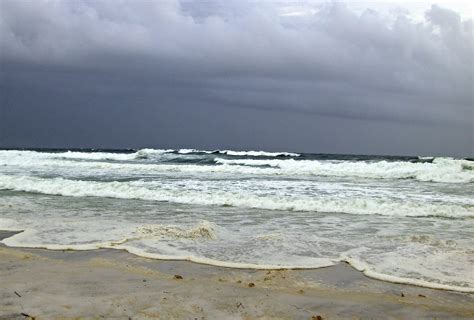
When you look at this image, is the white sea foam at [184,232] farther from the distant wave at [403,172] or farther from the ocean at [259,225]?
the distant wave at [403,172]

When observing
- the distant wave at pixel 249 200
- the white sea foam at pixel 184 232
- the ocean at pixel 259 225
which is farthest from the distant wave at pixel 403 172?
the white sea foam at pixel 184 232

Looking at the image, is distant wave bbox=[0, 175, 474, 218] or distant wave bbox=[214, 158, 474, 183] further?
distant wave bbox=[214, 158, 474, 183]

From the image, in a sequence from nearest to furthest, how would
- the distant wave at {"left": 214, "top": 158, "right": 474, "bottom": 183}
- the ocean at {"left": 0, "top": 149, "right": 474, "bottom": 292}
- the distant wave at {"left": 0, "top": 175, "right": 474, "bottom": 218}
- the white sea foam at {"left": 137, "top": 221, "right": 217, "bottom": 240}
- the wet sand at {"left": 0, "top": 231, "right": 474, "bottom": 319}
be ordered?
the wet sand at {"left": 0, "top": 231, "right": 474, "bottom": 319}
the ocean at {"left": 0, "top": 149, "right": 474, "bottom": 292}
the white sea foam at {"left": 137, "top": 221, "right": 217, "bottom": 240}
the distant wave at {"left": 0, "top": 175, "right": 474, "bottom": 218}
the distant wave at {"left": 214, "top": 158, "right": 474, "bottom": 183}

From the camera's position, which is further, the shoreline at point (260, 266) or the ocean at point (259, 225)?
the ocean at point (259, 225)

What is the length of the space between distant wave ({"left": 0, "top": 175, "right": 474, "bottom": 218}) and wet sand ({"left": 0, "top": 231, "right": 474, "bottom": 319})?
5.94m

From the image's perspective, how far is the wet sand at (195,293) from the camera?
404 centimetres

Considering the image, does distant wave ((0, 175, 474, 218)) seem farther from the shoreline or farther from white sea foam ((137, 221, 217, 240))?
the shoreline

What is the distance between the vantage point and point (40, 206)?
1168 centimetres

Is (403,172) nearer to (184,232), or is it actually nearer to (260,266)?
(184,232)

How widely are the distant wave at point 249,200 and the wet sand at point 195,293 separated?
5944mm

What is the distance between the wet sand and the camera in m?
4.04

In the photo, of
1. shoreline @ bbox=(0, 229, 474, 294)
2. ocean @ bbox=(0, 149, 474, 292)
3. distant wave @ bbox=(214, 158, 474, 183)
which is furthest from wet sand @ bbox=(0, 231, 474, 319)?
distant wave @ bbox=(214, 158, 474, 183)

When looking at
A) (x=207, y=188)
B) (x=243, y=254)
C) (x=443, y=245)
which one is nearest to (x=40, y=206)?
(x=207, y=188)

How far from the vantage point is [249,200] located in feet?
41.9
